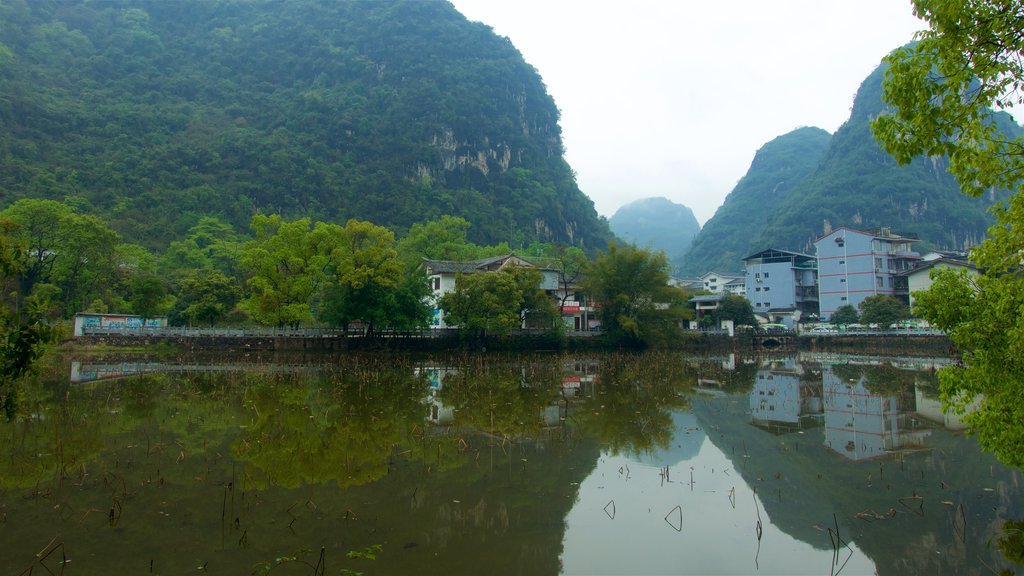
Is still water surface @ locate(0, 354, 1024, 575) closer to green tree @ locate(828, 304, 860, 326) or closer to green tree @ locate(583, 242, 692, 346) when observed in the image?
green tree @ locate(583, 242, 692, 346)

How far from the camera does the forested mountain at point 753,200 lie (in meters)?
158

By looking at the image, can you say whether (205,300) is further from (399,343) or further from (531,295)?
(531,295)

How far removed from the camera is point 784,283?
246 ft

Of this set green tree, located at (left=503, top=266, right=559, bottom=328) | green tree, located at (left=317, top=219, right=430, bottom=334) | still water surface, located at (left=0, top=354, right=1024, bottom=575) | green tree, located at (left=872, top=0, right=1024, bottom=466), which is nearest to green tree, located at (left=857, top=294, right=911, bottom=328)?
green tree, located at (left=503, top=266, right=559, bottom=328)

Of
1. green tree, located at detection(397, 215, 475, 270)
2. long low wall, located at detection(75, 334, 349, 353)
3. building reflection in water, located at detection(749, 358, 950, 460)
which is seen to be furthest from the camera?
green tree, located at detection(397, 215, 475, 270)

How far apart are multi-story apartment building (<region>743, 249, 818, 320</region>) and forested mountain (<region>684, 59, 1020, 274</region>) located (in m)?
21.7

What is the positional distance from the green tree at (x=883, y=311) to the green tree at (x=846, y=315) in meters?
5.17

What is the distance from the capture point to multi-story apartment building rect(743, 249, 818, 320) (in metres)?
74.5

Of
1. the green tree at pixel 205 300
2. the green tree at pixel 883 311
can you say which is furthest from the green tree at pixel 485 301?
the green tree at pixel 883 311

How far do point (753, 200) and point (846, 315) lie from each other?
12434 cm

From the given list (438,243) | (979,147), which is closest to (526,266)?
(438,243)

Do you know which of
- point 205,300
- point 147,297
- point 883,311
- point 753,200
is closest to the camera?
point 205,300

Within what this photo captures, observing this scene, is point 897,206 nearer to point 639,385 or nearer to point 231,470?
point 639,385

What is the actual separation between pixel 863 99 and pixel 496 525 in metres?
170
